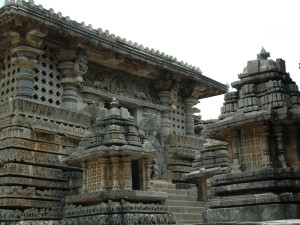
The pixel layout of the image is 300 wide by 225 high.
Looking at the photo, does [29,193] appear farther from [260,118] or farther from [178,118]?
[178,118]

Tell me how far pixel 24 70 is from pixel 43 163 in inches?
131

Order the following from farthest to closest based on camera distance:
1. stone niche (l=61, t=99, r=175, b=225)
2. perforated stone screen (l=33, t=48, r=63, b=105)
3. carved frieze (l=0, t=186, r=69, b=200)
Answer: perforated stone screen (l=33, t=48, r=63, b=105)
carved frieze (l=0, t=186, r=69, b=200)
stone niche (l=61, t=99, r=175, b=225)

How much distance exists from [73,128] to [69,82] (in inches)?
72.7

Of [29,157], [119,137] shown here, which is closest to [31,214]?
[29,157]

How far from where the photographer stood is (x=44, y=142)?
14.6 metres

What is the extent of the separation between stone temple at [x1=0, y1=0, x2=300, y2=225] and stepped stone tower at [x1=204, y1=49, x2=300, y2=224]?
22 millimetres

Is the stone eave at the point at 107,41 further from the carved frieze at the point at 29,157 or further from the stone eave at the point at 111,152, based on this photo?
the stone eave at the point at 111,152

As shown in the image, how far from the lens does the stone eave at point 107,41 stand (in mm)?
13883

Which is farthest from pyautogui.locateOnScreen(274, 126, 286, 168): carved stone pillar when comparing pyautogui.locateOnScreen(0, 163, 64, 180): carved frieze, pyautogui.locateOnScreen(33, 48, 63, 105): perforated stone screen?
pyautogui.locateOnScreen(33, 48, 63, 105): perforated stone screen

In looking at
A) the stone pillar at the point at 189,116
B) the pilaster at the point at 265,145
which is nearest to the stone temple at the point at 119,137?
the pilaster at the point at 265,145

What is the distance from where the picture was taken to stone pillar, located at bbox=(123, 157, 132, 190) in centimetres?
1238

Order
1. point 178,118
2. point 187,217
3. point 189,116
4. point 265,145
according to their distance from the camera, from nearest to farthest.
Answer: point 265,145 < point 187,217 < point 178,118 < point 189,116

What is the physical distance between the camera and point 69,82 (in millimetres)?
16266

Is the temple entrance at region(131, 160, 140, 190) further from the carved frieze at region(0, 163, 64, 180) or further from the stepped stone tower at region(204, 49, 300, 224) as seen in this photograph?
the stepped stone tower at region(204, 49, 300, 224)
